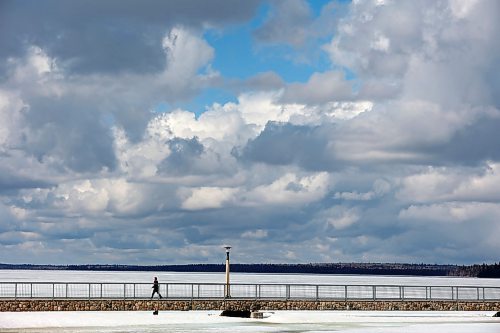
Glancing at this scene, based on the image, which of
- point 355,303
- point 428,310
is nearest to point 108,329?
point 355,303

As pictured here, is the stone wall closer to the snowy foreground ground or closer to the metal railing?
the metal railing

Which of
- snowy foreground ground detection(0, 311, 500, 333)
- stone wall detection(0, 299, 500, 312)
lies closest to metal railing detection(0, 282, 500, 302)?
stone wall detection(0, 299, 500, 312)

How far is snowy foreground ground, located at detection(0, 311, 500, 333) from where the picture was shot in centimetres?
5250

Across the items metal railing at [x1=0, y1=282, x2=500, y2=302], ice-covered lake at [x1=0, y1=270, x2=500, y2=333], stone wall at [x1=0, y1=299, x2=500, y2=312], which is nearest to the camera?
ice-covered lake at [x1=0, y1=270, x2=500, y2=333]

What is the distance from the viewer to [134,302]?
222 feet

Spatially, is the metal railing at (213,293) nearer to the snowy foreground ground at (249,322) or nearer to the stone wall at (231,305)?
the stone wall at (231,305)

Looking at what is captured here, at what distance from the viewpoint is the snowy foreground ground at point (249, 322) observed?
5250cm

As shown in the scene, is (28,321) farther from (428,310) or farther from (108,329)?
(428,310)

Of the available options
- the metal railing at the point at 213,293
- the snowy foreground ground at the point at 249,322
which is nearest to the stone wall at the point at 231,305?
the metal railing at the point at 213,293

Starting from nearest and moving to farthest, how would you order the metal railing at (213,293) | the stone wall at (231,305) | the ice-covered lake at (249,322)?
the ice-covered lake at (249,322) → the stone wall at (231,305) → the metal railing at (213,293)

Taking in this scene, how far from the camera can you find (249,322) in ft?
196

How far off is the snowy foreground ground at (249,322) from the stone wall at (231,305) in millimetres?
934

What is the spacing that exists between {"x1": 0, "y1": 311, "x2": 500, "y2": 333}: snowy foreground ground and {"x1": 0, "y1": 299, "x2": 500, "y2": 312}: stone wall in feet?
3.06

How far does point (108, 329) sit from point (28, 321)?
24.5 ft
